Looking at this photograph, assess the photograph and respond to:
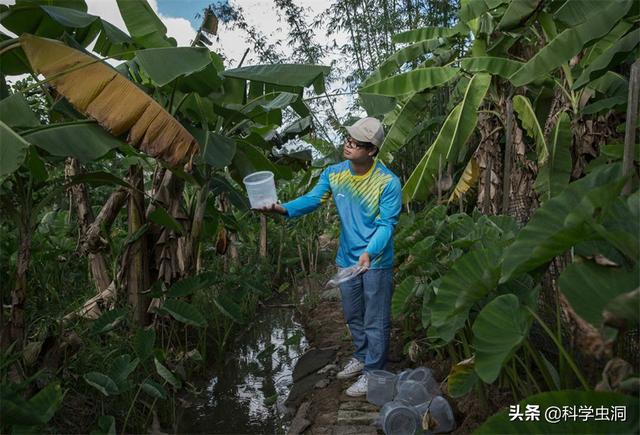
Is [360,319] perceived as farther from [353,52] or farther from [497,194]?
[353,52]

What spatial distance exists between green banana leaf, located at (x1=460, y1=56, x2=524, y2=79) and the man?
1697 mm

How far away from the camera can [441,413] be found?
2.46 meters

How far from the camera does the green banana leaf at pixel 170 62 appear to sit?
2.70 meters

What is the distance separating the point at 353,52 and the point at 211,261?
14.6ft

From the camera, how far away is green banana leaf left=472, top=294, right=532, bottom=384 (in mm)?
1655

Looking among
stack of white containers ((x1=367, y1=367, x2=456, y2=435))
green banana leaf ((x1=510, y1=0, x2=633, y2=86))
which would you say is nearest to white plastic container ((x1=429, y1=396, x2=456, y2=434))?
stack of white containers ((x1=367, y1=367, x2=456, y2=435))

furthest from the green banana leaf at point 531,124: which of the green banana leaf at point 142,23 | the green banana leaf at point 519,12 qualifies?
the green banana leaf at point 142,23

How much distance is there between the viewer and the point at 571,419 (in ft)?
4.56

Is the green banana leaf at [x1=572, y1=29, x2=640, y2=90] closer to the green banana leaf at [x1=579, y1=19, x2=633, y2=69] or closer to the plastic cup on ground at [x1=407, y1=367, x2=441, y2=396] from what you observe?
the green banana leaf at [x1=579, y1=19, x2=633, y2=69]

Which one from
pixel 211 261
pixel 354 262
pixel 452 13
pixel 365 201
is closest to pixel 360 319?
pixel 354 262

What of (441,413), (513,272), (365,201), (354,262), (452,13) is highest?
(452,13)

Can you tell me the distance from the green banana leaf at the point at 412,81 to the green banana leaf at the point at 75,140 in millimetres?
2466

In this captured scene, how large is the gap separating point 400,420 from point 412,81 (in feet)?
9.75

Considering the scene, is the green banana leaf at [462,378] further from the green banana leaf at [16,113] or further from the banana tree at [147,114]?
the green banana leaf at [16,113]
